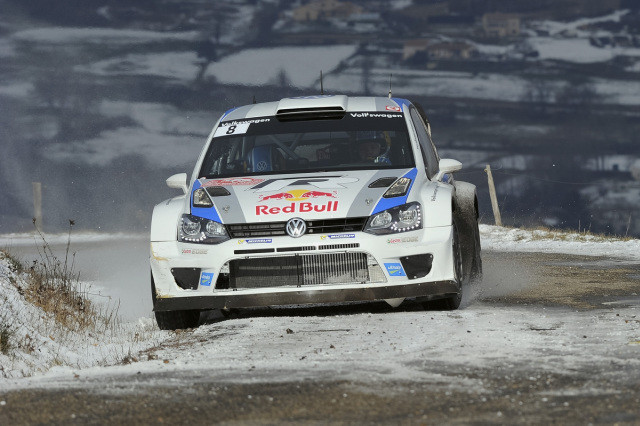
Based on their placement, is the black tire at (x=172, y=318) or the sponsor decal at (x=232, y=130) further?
the sponsor decal at (x=232, y=130)

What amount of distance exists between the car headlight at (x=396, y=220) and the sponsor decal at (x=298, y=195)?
1.19 feet

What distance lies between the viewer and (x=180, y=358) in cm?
725

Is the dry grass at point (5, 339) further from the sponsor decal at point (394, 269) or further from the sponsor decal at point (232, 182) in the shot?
the sponsor decal at point (394, 269)

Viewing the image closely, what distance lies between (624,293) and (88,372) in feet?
20.7

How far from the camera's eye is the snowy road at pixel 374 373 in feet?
17.5

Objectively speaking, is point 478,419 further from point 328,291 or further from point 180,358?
point 328,291

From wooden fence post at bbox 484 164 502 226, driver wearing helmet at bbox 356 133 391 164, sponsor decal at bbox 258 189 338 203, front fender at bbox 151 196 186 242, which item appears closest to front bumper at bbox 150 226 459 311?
front fender at bbox 151 196 186 242

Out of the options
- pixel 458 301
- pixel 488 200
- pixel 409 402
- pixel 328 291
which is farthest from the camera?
pixel 488 200

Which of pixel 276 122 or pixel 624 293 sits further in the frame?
pixel 624 293

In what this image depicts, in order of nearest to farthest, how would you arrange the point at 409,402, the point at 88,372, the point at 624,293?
1. the point at 409,402
2. the point at 88,372
3. the point at 624,293

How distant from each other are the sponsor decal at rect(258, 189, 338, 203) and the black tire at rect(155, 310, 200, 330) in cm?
116

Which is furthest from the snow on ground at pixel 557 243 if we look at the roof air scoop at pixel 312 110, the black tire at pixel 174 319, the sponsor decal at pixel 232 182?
the black tire at pixel 174 319

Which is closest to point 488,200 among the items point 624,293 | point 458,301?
point 624,293

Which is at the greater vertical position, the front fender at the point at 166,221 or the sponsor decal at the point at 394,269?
the front fender at the point at 166,221
